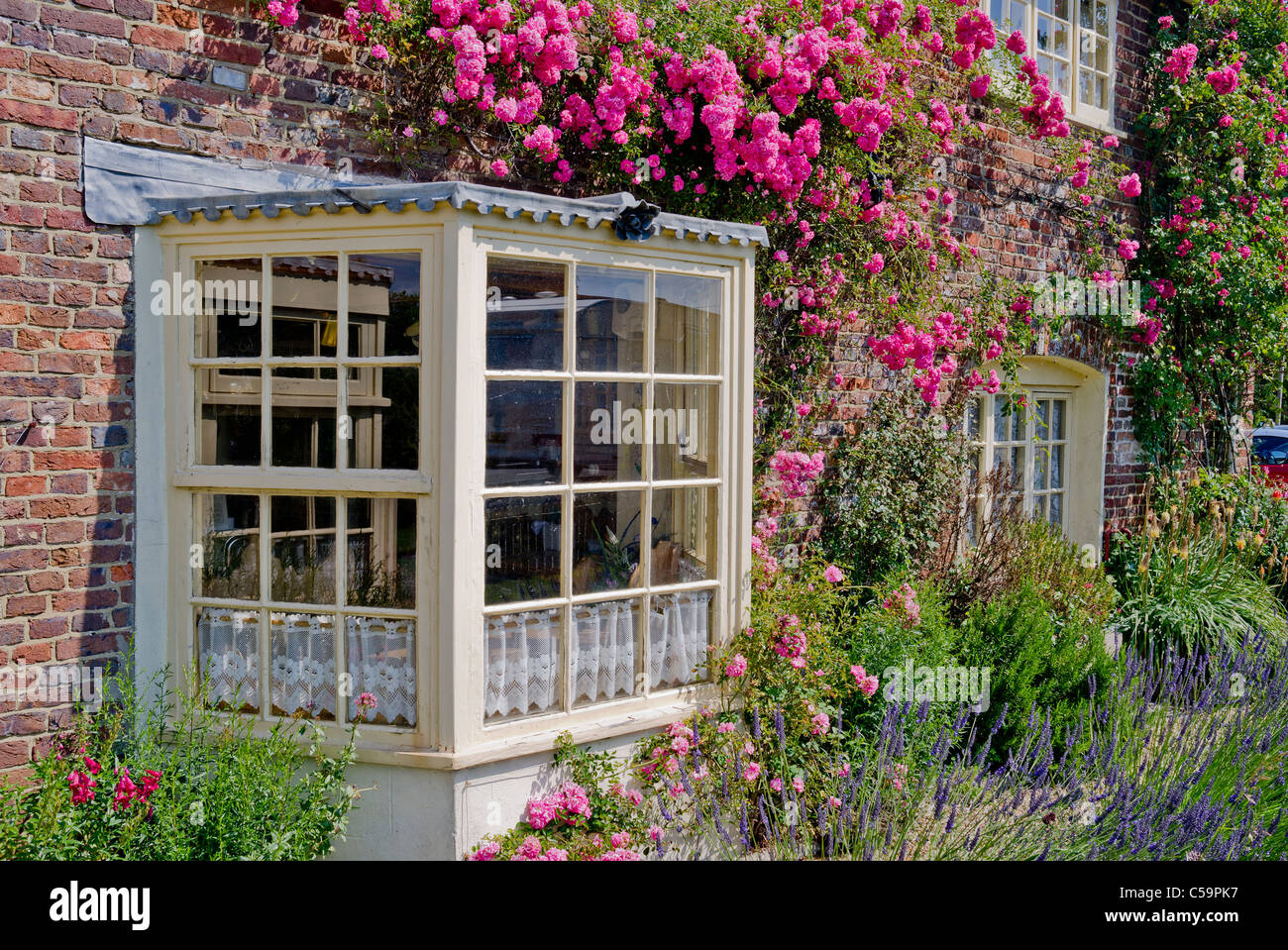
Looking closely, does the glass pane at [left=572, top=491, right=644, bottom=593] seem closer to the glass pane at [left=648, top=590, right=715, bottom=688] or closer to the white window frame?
the glass pane at [left=648, top=590, right=715, bottom=688]

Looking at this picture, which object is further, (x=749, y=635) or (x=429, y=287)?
(x=749, y=635)

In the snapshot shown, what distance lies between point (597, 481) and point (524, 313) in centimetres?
76

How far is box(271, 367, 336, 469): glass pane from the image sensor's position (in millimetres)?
→ 3973

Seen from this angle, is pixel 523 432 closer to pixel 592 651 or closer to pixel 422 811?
pixel 592 651

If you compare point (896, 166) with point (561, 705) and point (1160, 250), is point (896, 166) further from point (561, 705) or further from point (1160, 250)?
point (561, 705)

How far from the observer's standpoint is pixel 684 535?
4.59 meters

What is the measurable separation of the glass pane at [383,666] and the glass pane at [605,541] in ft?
2.39

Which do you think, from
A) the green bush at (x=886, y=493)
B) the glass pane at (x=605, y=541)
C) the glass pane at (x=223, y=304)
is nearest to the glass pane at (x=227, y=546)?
the glass pane at (x=223, y=304)

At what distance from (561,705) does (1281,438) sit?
14.5m

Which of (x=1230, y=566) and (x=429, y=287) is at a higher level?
(x=429, y=287)

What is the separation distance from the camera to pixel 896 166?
21.5 ft

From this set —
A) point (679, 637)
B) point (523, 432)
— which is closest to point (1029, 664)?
point (679, 637)
